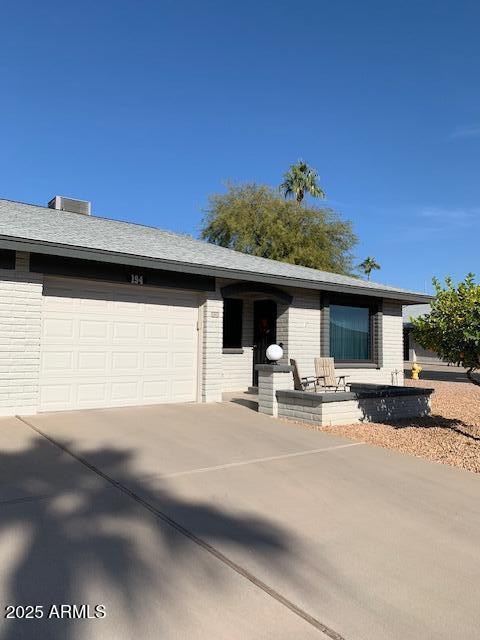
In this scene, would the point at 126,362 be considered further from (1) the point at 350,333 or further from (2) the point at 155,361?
(1) the point at 350,333

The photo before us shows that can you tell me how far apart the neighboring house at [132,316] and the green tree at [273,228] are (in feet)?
62.6

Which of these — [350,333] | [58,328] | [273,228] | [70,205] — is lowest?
[58,328]

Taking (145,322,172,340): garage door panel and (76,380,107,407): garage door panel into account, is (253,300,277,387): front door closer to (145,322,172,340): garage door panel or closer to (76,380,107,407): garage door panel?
(145,322,172,340): garage door panel

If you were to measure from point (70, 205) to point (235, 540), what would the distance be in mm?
13467

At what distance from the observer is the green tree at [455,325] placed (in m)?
7.15

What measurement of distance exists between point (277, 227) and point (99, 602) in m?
31.0

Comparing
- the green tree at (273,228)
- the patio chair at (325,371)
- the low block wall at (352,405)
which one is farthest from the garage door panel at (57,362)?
the green tree at (273,228)

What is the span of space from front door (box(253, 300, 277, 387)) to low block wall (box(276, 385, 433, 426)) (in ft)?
13.5

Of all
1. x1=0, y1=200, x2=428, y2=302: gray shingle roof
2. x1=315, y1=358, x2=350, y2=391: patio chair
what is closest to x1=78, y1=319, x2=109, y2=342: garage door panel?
x1=0, y1=200, x2=428, y2=302: gray shingle roof

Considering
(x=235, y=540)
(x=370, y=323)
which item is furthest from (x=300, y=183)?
(x=235, y=540)

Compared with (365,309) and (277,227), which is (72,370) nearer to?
(365,309)

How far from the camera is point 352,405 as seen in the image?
9.40 metres

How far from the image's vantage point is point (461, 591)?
3336 millimetres

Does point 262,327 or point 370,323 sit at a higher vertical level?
point 370,323
